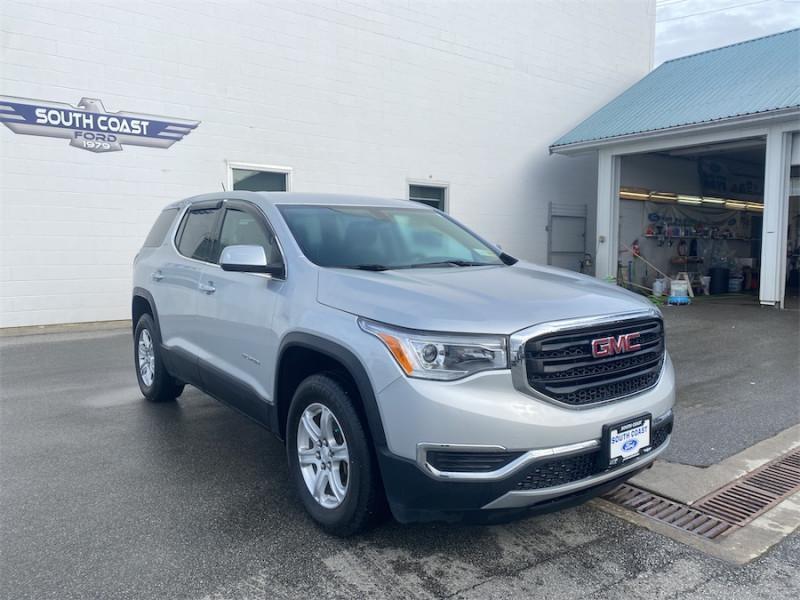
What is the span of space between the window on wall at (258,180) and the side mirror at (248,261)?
881 centimetres

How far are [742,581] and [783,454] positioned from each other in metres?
2.02

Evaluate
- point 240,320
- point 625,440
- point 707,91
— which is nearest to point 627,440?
point 625,440

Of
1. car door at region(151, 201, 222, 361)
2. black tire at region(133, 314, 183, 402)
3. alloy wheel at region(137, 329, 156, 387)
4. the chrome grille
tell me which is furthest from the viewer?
alloy wheel at region(137, 329, 156, 387)

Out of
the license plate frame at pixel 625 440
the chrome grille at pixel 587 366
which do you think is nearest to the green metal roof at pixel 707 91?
the chrome grille at pixel 587 366

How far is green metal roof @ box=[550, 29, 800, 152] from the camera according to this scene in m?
12.8

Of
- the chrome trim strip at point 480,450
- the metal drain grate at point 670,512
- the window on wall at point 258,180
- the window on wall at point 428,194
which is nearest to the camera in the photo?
the chrome trim strip at point 480,450

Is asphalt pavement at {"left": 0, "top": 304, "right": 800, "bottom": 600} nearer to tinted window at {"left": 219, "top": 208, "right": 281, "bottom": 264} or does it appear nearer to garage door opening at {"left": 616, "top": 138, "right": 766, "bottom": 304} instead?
tinted window at {"left": 219, "top": 208, "right": 281, "bottom": 264}

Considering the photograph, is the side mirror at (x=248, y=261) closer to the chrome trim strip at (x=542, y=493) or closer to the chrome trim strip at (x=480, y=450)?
the chrome trim strip at (x=480, y=450)

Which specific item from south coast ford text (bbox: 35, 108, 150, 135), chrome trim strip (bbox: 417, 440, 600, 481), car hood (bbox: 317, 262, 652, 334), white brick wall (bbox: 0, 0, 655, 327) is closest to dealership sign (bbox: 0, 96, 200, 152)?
south coast ford text (bbox: 35, 108, 150, 135)

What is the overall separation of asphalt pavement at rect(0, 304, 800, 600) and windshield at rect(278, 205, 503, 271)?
1538mm

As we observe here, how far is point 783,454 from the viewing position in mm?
4621

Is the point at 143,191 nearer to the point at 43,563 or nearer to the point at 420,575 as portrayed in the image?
the point at 43,563

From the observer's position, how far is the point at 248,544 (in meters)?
3.33

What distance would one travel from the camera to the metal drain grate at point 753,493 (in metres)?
3.71
